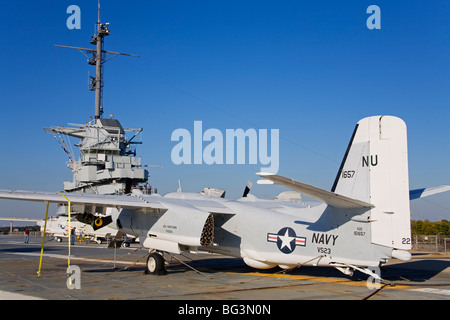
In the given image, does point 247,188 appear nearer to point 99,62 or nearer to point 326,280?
point 326,280

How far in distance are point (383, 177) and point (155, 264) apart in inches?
390

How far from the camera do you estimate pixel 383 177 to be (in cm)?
1257

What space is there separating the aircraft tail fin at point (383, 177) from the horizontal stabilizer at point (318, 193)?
0.41 metres

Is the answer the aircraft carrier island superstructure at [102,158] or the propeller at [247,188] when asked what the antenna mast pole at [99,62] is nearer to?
the aircraft carrier island superstructure at [102,158]

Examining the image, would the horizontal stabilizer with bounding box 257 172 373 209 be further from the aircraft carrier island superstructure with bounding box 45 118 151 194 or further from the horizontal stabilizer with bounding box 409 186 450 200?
the aircraft carrier island superstructure with bounding box 45 118 151 194

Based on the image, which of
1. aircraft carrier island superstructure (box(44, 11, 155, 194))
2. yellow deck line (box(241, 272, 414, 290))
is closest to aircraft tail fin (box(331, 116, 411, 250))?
yellow deck line (box(241, 272, 414, 290))

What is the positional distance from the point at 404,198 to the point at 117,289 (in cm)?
961

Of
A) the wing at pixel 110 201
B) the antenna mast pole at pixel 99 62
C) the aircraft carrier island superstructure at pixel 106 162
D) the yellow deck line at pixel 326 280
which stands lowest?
the yellow deck line at pixel 326 280

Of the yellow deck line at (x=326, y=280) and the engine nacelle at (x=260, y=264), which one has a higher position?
the engine nacelle at (x=260, y=264)

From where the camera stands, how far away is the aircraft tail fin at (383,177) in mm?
12219

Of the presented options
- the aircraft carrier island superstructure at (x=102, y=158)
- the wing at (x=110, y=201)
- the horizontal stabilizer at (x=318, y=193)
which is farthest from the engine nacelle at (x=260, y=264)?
the aircraft carrier island superstructure at (x=102, y=158)

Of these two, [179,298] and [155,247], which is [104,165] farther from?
[179,298]

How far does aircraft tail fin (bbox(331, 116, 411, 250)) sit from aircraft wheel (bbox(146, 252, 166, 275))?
837 cm

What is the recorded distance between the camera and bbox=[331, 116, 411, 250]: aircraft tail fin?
12.2 m
